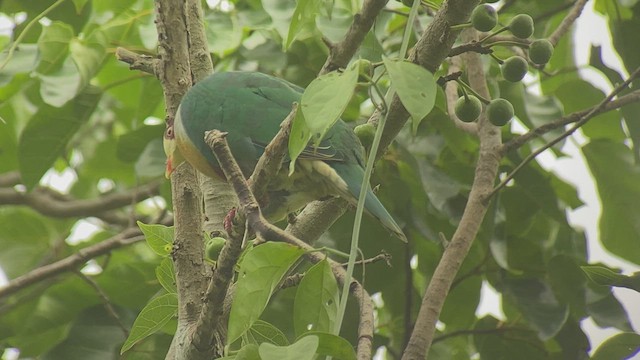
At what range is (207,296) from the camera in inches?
64.9

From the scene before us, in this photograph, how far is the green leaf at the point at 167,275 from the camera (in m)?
2.01

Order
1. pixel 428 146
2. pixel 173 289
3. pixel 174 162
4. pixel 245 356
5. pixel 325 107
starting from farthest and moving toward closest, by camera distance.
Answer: pixel 428 146, pixel 174 162, pixel 173 289, pixel 245 356, pixel 325 107

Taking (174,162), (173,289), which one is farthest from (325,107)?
(174,162)

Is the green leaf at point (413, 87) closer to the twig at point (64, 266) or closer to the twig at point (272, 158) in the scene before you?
the twig at point (272, 158)

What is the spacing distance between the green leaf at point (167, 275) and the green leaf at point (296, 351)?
0.76 m

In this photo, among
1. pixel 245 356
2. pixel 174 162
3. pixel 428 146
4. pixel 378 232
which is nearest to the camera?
pixel 245 356

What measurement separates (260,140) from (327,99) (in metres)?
1.12

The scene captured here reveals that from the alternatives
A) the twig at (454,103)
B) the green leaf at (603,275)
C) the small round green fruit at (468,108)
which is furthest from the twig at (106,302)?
the green leaf at (603,275)

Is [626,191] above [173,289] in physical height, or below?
below

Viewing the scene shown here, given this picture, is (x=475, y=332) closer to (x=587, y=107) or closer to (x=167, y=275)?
(x=587, y=107)

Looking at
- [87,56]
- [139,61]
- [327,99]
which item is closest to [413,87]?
[327,99]

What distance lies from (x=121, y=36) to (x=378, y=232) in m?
1.01

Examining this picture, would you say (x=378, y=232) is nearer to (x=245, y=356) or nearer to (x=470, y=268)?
(x=470, y=268)

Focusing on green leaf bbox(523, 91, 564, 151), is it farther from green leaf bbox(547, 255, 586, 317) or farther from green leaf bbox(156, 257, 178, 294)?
green leaf bbox(156, 257, 178, 294)
